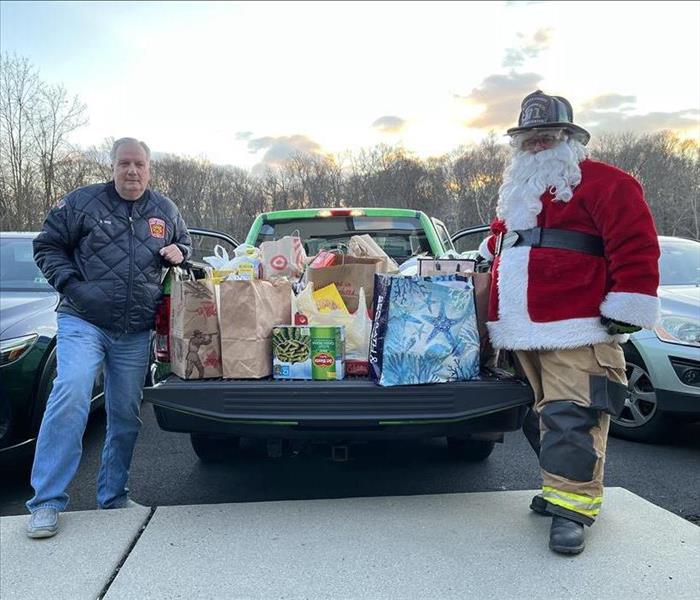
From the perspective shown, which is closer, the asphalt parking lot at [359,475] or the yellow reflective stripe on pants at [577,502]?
the yellow reflective stripe on pants at [577,502]

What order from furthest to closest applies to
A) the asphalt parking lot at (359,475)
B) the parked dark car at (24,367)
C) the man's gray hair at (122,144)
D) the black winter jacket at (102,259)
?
the asphalt parking lot at (359,475) → the parked dark car at (24,367) → the man's gray hair at (122,144) → the black winter jacket at (102,259)

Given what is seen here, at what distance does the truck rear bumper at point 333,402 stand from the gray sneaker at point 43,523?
748mm

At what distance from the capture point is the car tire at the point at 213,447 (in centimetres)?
358

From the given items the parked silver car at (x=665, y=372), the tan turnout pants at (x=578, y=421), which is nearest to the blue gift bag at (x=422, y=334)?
the tan turnout pants at (x=578, y=421)

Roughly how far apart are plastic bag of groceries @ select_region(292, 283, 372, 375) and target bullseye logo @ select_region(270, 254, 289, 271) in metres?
0.52

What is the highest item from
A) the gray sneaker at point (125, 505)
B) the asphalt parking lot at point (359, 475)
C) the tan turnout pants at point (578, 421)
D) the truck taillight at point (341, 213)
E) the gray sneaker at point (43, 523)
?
the truck taillight at point (341, 213)

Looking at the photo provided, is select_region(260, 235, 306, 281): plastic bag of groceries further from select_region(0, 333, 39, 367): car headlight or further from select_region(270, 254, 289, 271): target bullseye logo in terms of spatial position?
select_region(0, 333, 39, 367): car headlight

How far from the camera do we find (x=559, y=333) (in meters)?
2.51

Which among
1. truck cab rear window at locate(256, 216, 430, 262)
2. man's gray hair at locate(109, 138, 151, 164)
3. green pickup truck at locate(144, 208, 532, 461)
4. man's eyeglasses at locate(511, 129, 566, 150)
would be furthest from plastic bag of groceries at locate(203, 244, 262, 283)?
man's eyeglasses at locate(511, 129, 566, 150)

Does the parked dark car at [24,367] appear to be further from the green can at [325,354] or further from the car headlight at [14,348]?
the green can at [325,354]

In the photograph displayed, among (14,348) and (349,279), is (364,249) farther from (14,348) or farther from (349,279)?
(14,348)

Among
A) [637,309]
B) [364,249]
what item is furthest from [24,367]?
[637,309]

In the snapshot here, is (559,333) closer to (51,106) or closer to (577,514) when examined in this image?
(577,514)

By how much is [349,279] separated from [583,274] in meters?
1.04
